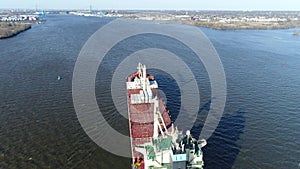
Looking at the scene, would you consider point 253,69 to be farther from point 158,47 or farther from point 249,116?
point 158,47

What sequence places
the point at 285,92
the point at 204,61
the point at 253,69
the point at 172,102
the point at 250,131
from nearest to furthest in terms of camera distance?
the point at 250,131, the point at 172,102, the point at 285,92, the point at 253,69, the point at 204,61

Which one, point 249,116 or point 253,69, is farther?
point 253,69

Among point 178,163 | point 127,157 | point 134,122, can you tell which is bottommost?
point 127,157

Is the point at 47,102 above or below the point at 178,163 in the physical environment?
below

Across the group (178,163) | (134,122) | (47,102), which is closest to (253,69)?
(134,122)

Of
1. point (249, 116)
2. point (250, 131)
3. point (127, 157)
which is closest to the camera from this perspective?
point (127, 157)

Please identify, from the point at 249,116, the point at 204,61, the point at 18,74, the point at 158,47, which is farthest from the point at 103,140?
the point at 158,47
